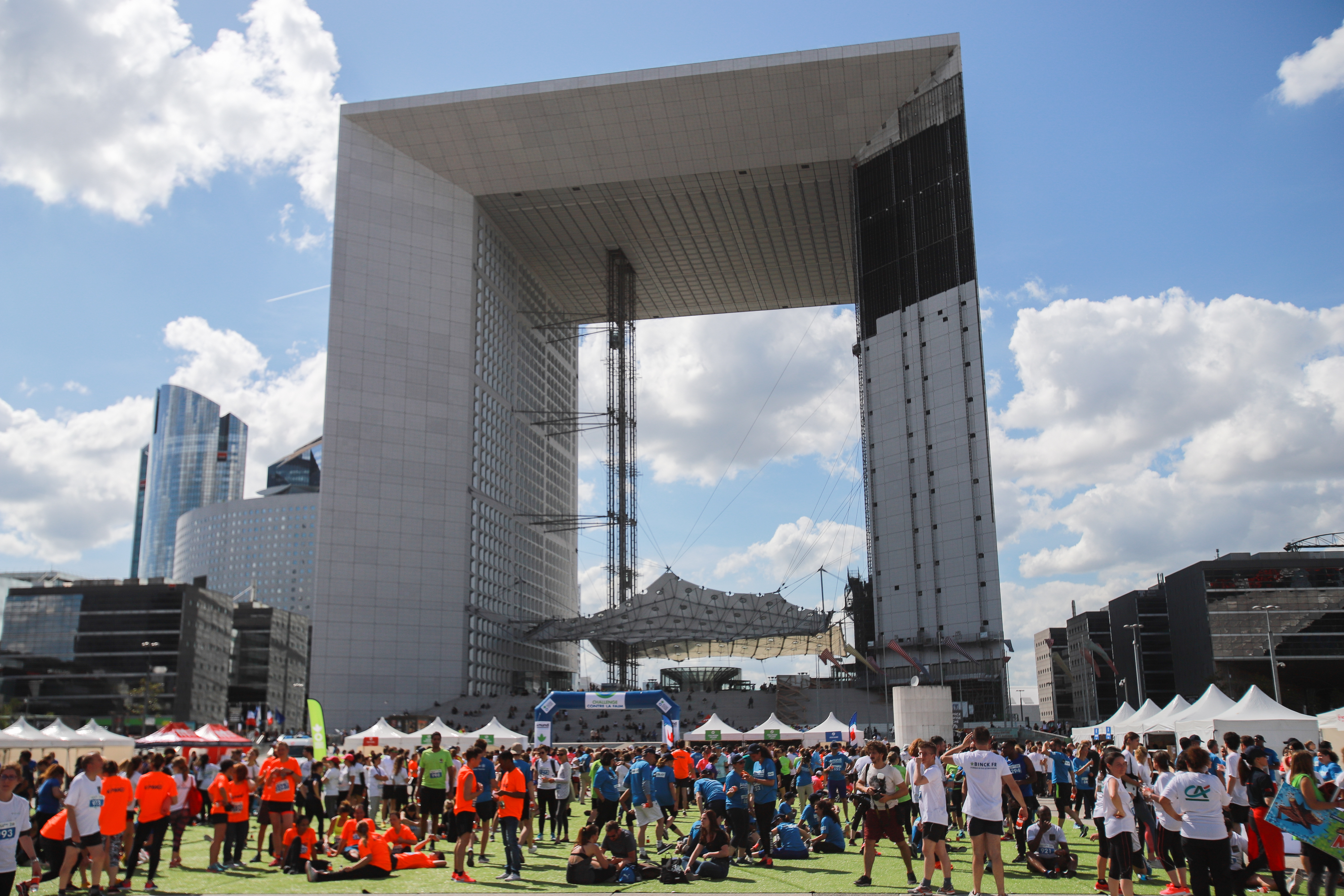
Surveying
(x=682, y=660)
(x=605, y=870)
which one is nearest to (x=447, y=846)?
(x=605, y=870)

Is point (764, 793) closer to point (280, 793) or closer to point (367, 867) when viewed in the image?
point (367, 867)

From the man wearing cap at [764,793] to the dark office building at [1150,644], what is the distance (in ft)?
349

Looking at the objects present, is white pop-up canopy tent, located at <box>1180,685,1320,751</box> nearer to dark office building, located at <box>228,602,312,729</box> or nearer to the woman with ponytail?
the woman with ponytail

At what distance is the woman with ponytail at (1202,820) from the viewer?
10.5 metres

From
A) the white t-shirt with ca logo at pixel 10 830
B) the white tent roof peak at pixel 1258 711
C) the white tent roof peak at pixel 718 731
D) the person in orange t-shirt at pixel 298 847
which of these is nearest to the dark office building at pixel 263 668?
the white tent roof peak at pixel 718 731

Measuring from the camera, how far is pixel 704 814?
1580 cm

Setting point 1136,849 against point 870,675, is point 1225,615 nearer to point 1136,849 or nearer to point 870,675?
point 870,675

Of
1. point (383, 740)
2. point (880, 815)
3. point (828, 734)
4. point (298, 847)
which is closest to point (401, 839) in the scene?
point (298, 847)

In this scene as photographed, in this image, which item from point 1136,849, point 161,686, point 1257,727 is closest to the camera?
point 1136,849

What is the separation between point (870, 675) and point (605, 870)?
5552 cm

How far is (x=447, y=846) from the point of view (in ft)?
66.2

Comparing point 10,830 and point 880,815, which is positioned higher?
point 10,830

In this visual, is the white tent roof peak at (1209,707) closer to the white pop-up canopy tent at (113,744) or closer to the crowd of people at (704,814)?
the crowd of people at (704,814)

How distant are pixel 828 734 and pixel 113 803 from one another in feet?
99.8
